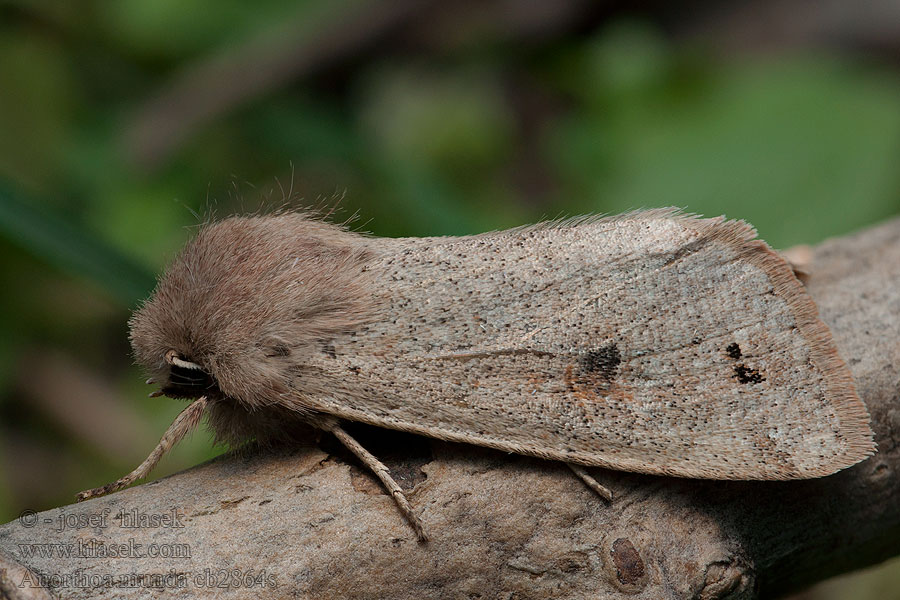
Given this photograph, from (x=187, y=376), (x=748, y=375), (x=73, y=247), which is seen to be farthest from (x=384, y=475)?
(x=73, y=247)

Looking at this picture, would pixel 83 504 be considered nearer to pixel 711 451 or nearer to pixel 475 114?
pixel 711 451

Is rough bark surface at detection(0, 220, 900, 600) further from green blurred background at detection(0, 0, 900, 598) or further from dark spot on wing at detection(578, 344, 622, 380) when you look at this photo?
green blurred background at detection(0, 0, 900, 598)

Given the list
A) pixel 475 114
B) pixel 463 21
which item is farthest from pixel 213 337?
pixel 463 21

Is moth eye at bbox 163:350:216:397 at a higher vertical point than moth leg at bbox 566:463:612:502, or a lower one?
higher

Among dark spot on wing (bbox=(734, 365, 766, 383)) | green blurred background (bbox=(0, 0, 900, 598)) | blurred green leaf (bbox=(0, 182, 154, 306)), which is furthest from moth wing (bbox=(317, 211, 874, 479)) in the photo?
green blurred background (bbox=(0, 0, 900, 598))

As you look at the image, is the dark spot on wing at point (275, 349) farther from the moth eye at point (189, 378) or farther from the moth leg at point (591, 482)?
the moth leg at point (591, 482)

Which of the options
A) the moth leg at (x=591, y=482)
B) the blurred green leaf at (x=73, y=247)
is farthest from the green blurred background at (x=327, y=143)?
the moth leg at (x=591, y=482)

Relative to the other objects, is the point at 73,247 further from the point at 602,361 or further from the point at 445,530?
the point at 602,361

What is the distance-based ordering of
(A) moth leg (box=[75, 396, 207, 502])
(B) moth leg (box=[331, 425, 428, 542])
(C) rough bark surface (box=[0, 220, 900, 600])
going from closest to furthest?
(C) rough bark surface (box=[0, 220, 900, 600])
(B) moth leg (box=[331, 425, 428, 542])
(A) moth leg (box=[75, 396, 207, 502])
